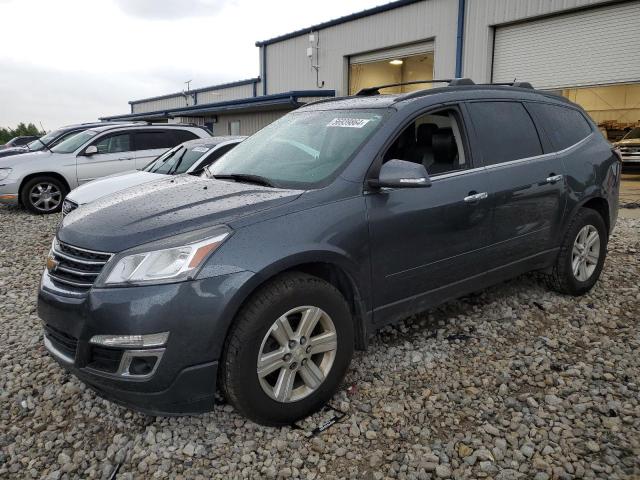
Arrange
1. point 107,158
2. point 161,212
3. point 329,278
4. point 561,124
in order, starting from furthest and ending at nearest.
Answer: point 107,158 < point 561,124 < point 329,278 < point 161,212

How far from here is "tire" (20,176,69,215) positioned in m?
9.69

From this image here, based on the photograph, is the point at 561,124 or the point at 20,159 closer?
the point at 561,124

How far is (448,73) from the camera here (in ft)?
45.4

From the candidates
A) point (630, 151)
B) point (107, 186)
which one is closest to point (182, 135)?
point (107, 186)

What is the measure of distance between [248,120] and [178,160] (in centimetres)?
1544

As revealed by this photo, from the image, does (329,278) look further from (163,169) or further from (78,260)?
(163,169)

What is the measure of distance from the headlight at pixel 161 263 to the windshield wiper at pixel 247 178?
0.78m

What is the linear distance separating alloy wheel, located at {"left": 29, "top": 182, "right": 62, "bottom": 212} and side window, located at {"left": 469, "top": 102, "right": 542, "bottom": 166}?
8.96 m

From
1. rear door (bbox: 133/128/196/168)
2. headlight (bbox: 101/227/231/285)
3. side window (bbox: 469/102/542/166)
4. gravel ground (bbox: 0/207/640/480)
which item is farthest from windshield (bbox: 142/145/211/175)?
headlight (bbox: 101/227/231/285)

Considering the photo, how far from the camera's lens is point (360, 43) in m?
16.5

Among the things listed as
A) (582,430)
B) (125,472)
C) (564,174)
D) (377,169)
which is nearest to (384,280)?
(377,169)

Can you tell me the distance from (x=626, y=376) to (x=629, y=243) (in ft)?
12.9

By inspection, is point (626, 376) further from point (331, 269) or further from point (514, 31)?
point (514, 31)

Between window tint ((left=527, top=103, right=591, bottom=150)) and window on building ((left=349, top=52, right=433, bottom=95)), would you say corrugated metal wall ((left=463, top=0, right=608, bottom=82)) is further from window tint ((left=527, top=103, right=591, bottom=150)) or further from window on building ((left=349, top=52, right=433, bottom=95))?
window tint ((left=527, top=103, right=591, bottom=150))
